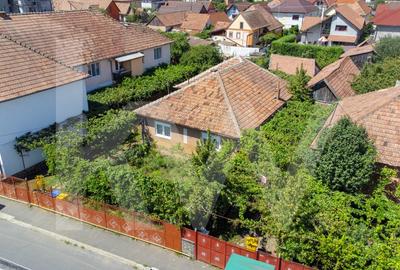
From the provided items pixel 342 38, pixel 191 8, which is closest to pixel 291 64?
pixel 342 38

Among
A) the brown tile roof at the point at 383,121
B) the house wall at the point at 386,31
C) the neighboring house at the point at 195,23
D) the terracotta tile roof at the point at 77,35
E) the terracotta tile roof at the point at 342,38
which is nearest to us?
the brown tile roof at the point at 383,121

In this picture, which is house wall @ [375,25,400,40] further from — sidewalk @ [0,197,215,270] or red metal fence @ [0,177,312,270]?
sidewalk @ [0,197,215,270]

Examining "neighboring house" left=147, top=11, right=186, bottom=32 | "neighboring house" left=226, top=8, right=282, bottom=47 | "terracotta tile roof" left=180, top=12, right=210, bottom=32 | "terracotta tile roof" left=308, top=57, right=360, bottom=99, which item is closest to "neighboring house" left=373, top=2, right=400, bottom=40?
"neighboring house" left=226, top=8, right=282, bottom=47

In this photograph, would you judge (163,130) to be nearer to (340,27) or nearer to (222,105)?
(222,105)

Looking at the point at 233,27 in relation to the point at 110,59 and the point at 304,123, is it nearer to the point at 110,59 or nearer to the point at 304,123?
the point at 110,59

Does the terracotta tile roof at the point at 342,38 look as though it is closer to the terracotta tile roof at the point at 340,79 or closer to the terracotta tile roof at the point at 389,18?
the terracotta tile roof at the point at 389,18

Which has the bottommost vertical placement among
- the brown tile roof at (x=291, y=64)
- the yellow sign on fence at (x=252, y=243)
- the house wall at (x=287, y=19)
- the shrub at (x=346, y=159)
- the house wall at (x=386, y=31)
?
the yellow sign on fence at (x=252, y=243)

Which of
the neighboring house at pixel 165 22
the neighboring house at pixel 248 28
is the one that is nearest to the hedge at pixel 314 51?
the neighboring house at pixel 248 28
